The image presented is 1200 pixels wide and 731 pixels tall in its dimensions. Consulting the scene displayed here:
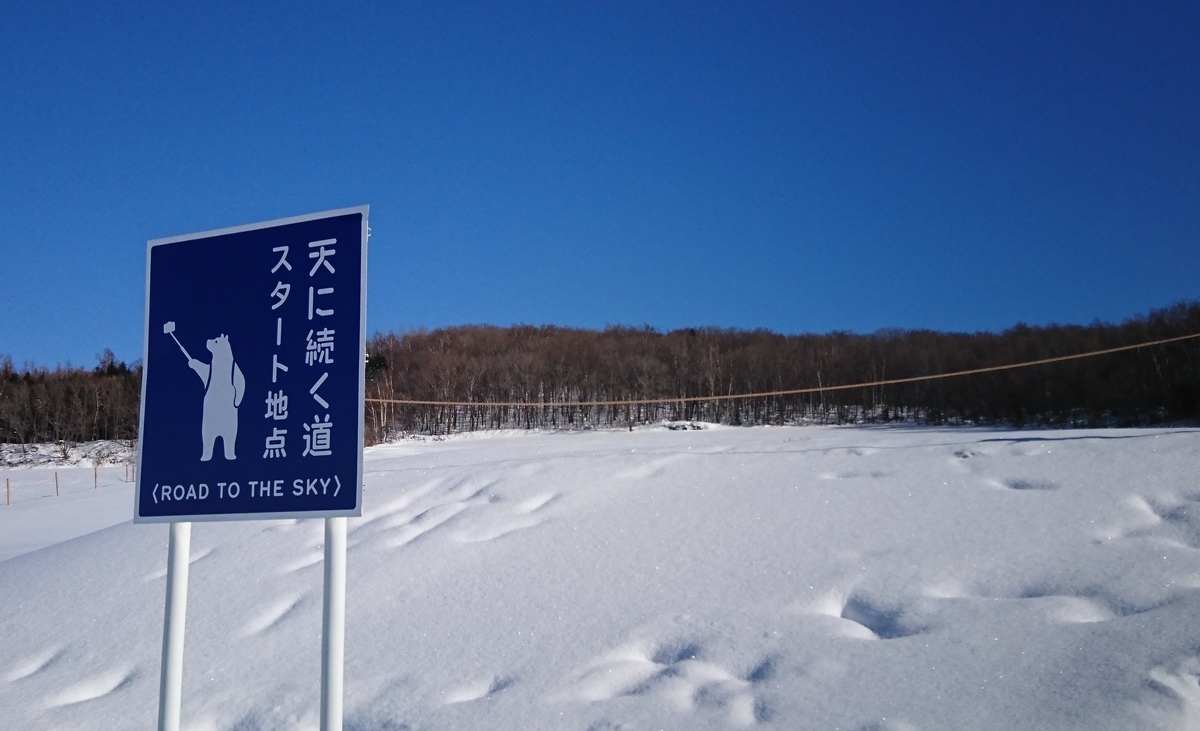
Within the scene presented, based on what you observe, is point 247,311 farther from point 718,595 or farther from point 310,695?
point 718,595

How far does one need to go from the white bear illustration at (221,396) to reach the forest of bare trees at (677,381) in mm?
33751

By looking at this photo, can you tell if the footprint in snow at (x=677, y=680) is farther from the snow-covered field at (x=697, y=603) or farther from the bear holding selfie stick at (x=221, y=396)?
the bear holding selfie stick at (x=221, y=396)

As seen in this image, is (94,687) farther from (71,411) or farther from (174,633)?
(71,411)

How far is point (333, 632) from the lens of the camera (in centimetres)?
234

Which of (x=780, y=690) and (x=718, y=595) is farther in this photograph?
(x=718, y=595)

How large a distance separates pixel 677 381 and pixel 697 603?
44.0 meters

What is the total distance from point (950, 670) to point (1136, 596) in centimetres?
135

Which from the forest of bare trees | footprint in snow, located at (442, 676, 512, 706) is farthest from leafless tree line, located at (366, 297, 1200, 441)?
footprint in snow, located at (442, 676, 512, 706)

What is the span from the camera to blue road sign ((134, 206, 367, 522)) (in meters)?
2.42

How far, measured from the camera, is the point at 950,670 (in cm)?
411

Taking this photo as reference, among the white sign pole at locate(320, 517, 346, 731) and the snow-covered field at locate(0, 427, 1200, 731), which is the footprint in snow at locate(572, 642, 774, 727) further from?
the white sign pole at locate(320, 517, 346, 731)

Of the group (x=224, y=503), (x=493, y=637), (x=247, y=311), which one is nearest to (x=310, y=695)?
(x=493, y=637)

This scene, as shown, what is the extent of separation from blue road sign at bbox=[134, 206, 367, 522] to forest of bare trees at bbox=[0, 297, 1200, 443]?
33.6m

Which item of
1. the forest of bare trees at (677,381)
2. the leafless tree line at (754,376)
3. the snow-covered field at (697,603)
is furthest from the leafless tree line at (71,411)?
the snow-covered field at (697,603)
